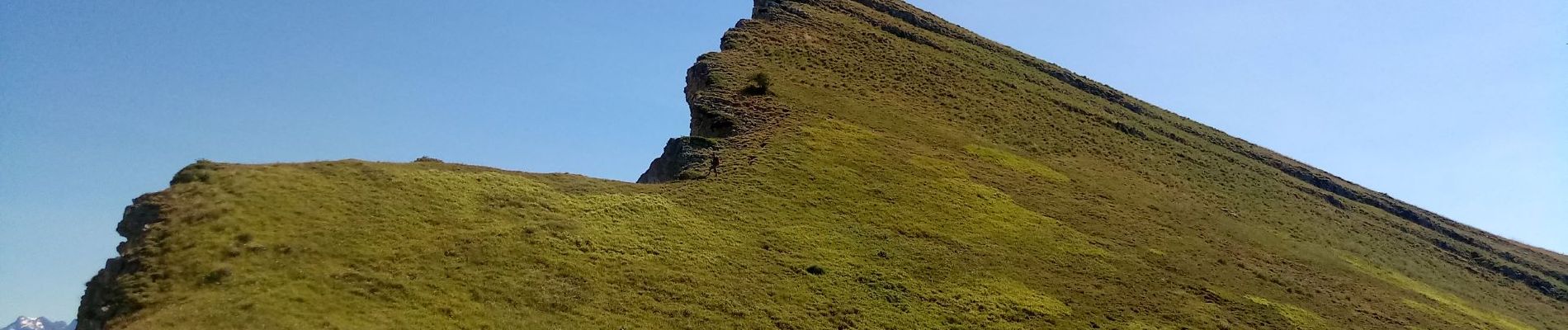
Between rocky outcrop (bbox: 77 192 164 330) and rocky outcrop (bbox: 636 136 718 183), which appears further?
rocky outcrop (bbox: 636 136 718 183)

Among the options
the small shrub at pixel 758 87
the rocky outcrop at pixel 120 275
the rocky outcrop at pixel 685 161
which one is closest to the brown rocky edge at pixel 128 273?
the rocky outcrop at pixel 120 275

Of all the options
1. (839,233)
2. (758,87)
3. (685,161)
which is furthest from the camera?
(758,87)

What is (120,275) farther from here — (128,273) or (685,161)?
(685,161)

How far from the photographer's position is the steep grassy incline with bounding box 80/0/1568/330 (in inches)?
1331

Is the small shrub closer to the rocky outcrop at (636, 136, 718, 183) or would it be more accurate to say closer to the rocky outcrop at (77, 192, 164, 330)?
the rocky outcrop at (636, 136, 718, 183)

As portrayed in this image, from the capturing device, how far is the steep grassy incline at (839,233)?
3381 cm

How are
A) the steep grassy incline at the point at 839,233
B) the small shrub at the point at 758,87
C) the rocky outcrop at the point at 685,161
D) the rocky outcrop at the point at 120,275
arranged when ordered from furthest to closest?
the small shrub at the point at 758,87
the rocky outcrop at the point at 685,161
the steep grassy incline at the point at 839,233
the rocky outcrop at the point at 120,275

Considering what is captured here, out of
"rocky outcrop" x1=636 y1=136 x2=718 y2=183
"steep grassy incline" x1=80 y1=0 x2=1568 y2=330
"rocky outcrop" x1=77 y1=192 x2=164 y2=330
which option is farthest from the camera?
"rocky outcrop" x1=636 y1=136 x2=718 y2=183

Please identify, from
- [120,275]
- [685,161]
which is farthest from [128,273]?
[685,161]

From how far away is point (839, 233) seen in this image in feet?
162

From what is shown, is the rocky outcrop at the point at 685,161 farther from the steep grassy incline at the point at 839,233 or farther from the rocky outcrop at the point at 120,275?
the rocky outcrop at the point at 120,275

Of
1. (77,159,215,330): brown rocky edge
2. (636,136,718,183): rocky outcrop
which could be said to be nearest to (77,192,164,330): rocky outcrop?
(77,159,215,330): brown rocky edge

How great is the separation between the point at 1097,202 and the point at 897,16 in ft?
141

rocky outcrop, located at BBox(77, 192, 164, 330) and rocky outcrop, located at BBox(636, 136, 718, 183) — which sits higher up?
rocky outcrop, located at BBox(636, 136, 718, 183)
